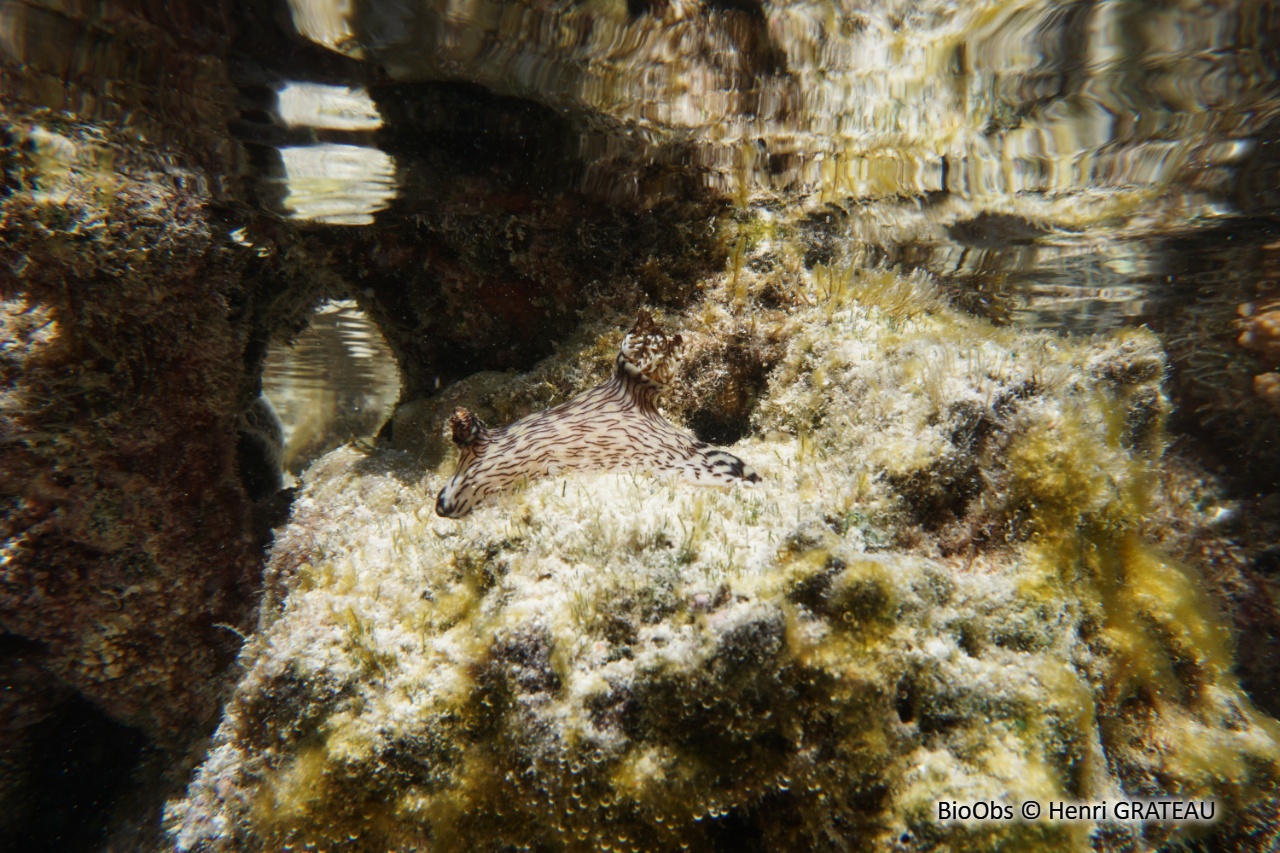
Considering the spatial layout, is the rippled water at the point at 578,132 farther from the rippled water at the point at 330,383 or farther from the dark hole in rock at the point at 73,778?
the rippled water at the point at 330,383

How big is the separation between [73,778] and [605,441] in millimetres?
4650

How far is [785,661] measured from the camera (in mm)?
1737

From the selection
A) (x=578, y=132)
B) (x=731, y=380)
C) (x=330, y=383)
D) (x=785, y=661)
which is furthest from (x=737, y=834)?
(x=330, y=383)

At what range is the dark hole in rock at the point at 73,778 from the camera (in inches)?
141

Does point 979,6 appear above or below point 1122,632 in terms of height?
above

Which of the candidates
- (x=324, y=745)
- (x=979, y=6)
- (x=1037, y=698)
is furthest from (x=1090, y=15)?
(x=324, y=745)

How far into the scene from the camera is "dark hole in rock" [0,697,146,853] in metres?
3.58

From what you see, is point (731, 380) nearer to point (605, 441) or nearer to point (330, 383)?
point (605, 441)

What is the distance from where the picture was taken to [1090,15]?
3.72m

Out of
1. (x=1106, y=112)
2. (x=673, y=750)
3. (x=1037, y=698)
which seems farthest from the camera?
(x=1106, y=112)

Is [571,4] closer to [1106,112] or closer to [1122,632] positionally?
[1106,112]

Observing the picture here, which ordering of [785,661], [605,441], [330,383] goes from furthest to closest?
[330,383] → [605,441] → [785,661]

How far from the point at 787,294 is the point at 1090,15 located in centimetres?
282

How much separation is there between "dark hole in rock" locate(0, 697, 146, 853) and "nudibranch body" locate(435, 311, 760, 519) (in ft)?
10.1
